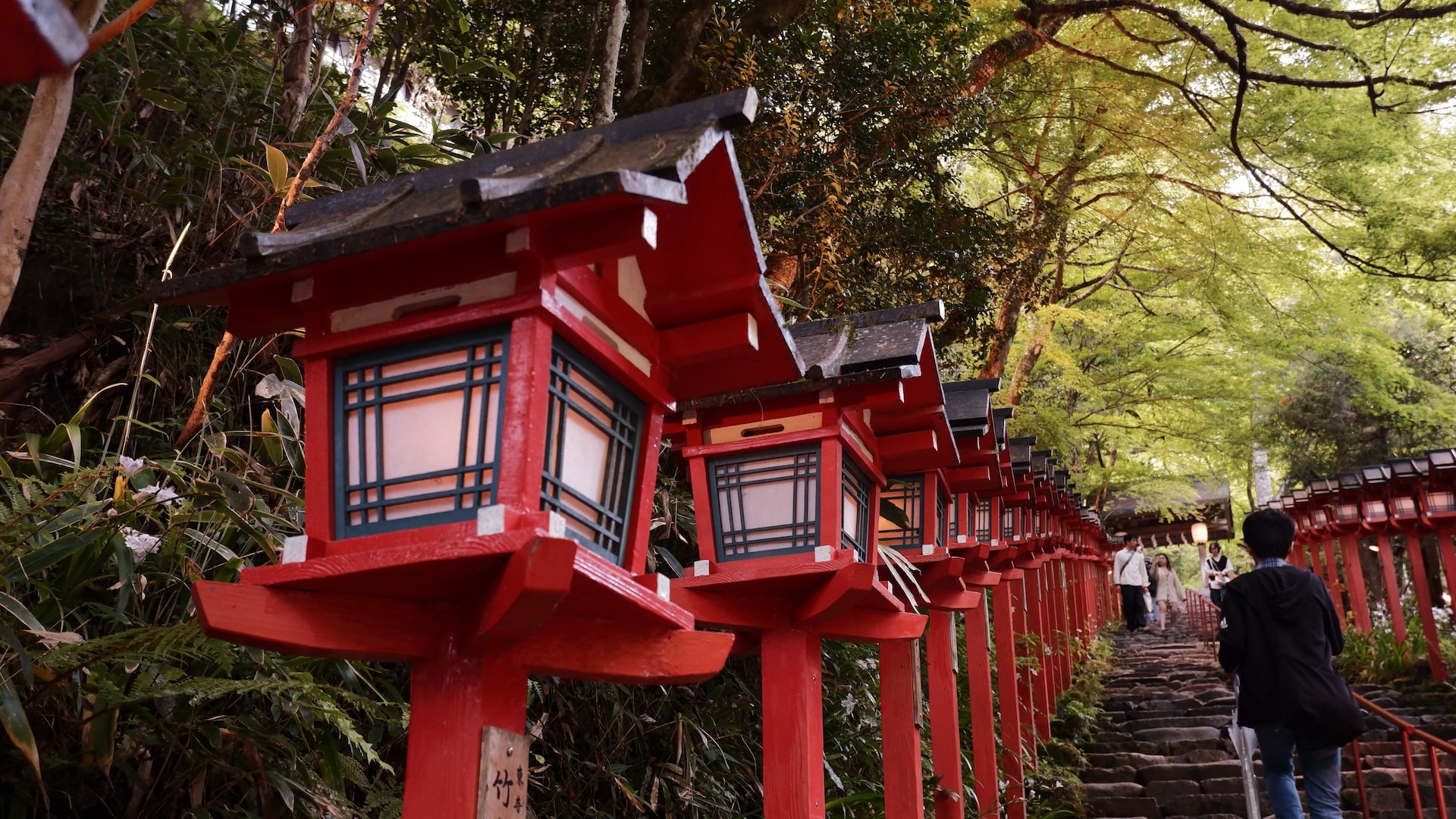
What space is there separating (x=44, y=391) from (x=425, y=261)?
354 centimetres

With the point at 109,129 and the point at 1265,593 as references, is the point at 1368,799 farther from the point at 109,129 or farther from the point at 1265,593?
the point at 109,129

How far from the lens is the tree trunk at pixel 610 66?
5.48 meters

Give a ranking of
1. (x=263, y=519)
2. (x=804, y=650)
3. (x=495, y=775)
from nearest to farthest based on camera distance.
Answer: (x=495, y=775)
(x=263, y=519)
(x=804, y=650)

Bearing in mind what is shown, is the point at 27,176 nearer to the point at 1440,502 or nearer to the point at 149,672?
the point at 149,672

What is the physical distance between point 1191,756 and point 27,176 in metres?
11.9

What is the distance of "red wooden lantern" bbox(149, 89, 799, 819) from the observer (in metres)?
2.32

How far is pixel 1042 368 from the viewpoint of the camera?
718 inches

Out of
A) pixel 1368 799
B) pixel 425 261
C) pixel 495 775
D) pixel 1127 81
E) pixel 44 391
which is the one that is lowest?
pixel 1368 799

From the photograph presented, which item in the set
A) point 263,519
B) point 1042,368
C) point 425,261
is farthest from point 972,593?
point 1042,368

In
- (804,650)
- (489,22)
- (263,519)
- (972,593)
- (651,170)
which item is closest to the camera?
(651,170)

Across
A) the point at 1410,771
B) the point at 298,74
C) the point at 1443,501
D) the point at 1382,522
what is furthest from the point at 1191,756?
the point at 298,74

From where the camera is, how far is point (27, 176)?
339 cm

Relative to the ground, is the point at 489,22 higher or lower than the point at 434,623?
higher

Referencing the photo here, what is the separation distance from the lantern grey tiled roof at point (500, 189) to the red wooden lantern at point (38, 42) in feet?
4.78
